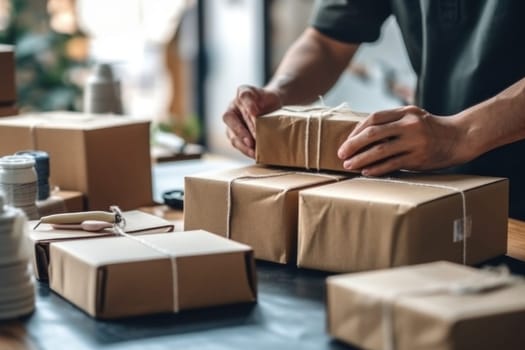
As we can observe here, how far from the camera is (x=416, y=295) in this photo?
101cm

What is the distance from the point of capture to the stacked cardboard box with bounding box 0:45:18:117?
7.08ft

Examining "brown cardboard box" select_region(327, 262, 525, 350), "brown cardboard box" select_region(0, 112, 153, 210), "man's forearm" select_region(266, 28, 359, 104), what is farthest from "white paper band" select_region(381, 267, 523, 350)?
"man's forearm" select_region(266, 28, 359, 104)

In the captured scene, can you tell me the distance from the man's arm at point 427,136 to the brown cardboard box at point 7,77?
997mm

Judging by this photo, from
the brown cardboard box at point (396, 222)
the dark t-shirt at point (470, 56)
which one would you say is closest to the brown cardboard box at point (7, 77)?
the dark t-shirt at point (470, 56)

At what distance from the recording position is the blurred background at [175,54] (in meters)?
4.41

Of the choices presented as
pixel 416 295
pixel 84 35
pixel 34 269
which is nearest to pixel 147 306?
pixel 34 269

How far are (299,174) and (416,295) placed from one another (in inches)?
22.9

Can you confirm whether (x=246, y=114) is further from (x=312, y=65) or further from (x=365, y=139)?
(x=312, y=65)

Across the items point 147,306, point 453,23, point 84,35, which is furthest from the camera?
point 84,35

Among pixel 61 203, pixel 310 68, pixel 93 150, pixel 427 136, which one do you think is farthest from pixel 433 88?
pixel 61 203

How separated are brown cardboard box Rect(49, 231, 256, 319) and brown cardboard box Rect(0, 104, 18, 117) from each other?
0.95 meters

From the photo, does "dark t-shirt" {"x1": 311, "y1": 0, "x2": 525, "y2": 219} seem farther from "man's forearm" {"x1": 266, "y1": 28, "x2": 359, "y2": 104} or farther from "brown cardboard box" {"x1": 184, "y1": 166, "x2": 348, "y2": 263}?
"brown cardboard box" {"x1": 184, "y1": 166, "x2": 348, "y2": 263}

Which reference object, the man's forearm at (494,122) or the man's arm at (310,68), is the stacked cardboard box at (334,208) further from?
the man's arm at (310,68)

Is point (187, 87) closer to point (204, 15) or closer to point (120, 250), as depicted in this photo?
point (204, 15)
